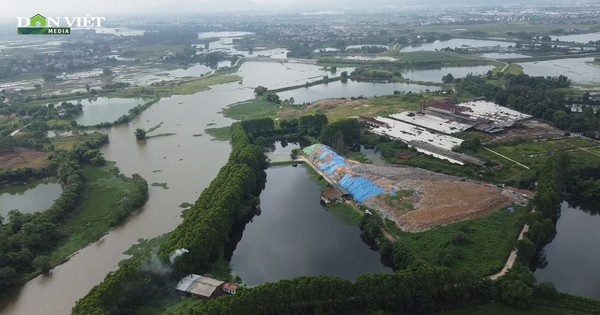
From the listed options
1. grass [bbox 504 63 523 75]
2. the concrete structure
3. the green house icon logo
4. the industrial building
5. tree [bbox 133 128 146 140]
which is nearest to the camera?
the industrial building

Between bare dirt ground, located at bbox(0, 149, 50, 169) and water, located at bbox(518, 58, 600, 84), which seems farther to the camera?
water, located at bbox(518, 58, 600, 84)

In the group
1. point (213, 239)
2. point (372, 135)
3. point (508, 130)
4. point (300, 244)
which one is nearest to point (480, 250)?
point (300, 244)

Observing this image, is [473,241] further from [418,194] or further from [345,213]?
[345,213]

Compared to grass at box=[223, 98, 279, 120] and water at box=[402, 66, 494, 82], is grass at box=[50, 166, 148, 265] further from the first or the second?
water at box=[402, 66, 494, 82]

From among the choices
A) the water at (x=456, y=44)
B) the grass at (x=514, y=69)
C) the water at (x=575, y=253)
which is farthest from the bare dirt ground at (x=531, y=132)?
the water at (x=456, y=44)

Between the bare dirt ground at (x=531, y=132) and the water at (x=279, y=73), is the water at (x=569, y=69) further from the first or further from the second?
the water at (x=279, y=73)

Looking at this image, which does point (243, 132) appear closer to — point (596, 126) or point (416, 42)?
point (596, 126)

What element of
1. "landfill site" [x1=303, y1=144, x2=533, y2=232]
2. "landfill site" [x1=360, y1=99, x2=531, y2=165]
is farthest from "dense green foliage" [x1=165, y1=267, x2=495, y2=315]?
"landfill site" [x1=360, y1=99, x2=531, y2=165]

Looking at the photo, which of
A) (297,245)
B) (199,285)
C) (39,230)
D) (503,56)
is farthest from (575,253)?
(503,56)
